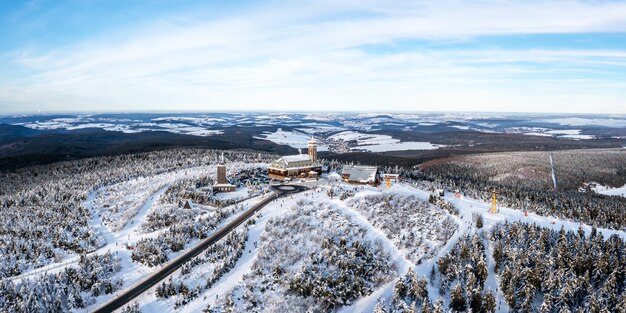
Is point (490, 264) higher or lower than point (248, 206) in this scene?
lower

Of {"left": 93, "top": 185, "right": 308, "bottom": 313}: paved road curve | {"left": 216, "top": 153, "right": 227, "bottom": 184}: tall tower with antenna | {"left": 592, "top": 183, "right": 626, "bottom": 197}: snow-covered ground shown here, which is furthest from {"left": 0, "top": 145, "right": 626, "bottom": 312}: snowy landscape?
{"left": 592, "top": 183, "right": 626, "bottom": 197}: snow-covered ground

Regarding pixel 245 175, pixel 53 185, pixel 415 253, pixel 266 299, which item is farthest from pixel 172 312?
pixel 53 185

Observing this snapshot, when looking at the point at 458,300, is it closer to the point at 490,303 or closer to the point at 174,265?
the point at 490,303

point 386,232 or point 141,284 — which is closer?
point 141,284

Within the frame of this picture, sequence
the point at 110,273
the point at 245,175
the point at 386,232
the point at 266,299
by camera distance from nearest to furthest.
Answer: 1. the point at 266,299
2. the point at 110,273
3. the point at 386,232
4. the point at 245,175

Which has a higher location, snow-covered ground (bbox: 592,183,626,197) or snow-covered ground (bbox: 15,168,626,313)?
snow-covered ground (bbox: 15,168,626,313)

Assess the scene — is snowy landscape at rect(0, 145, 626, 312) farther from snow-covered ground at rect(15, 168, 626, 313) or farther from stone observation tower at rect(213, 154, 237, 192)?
stone observation tower at rect(213, 154, 237, 192)

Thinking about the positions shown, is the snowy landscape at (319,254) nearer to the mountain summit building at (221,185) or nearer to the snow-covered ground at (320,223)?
the snow-covered ground at (320,223)

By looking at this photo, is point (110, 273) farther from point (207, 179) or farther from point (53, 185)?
point (53, 185)

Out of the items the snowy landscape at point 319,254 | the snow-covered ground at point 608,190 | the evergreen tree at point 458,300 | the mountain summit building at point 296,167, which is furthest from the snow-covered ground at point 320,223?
the snow-covered ground at point 608,190
